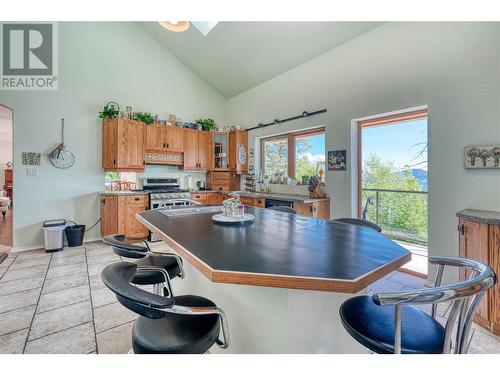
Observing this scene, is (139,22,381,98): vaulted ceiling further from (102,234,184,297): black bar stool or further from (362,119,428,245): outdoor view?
(102,234,184,297): black bar stool

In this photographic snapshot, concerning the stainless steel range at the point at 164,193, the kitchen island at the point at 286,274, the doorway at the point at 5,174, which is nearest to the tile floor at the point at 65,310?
the kitchen island at the point at 286,274

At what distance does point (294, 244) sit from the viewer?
121cm

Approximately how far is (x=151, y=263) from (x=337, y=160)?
295 centimetres

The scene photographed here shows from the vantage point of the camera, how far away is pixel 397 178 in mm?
3303

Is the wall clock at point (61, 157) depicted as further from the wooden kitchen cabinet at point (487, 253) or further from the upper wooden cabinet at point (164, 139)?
the wooden kitchen cabinet at point (487, 253)

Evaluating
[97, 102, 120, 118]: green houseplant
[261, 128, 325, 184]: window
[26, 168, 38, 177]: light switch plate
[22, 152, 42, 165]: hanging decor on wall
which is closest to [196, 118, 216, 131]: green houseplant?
[261, 128, 325, 184]: window

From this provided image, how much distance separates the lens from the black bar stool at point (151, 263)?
138 cm

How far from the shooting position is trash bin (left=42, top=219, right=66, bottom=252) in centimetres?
383

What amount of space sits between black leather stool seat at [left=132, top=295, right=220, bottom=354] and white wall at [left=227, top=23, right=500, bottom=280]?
273 cm

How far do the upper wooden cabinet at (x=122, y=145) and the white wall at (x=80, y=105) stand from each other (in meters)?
0.24

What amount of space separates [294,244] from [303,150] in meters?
3.50
